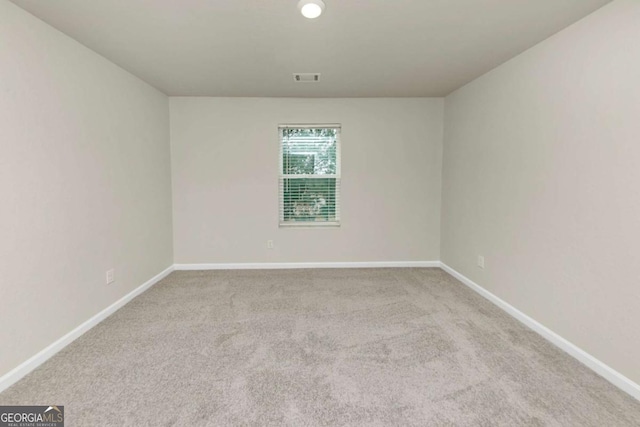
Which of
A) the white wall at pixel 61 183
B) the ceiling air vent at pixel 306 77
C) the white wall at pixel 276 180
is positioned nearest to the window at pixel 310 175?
the white wall at pixel 276 180

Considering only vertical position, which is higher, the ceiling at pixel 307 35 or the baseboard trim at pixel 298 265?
the ceiling at pixel 307 35

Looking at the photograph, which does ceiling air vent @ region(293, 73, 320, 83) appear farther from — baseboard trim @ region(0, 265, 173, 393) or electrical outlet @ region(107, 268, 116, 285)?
baseboard trim @ region(0, 265, 173, 393)

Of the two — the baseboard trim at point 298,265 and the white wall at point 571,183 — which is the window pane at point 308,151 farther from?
the white wall at point 571,183

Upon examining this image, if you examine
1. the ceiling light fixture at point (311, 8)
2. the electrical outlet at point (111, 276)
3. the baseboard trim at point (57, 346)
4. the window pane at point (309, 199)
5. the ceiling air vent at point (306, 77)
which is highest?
the ceiling air vent at point (306, 77)

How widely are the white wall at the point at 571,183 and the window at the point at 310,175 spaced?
72.2 inches

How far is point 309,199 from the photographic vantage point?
430 centimetres

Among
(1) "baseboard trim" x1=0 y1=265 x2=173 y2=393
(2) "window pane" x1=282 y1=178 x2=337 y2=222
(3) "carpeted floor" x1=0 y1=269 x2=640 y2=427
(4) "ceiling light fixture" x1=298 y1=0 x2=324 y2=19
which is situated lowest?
(3) "carpeted floor" x1=0 y1=269 x2=640 y2=427

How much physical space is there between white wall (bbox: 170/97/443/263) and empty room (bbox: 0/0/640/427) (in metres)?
0.27

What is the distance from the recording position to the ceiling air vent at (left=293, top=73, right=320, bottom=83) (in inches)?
123

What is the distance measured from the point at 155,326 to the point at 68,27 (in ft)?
7.67

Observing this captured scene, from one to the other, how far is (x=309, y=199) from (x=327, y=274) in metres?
1.08

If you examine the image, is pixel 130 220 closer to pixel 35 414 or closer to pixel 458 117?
pixel 35 414

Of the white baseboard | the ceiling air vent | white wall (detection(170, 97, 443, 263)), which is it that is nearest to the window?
white wall (detection(170, 97, 443, 263))

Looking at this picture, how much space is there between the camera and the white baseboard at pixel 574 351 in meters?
1.75
